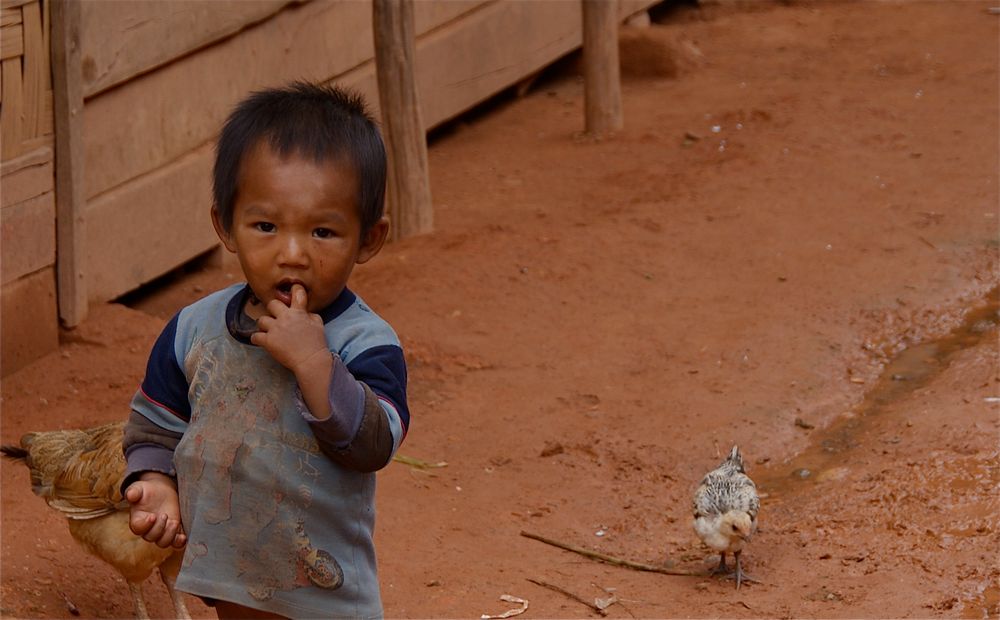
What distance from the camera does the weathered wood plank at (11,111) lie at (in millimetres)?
6285

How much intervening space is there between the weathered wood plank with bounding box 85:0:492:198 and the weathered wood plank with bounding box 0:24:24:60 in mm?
661

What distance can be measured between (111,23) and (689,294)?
12.2 ft

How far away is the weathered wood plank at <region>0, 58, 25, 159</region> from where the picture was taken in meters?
6.29

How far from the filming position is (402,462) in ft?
19.6

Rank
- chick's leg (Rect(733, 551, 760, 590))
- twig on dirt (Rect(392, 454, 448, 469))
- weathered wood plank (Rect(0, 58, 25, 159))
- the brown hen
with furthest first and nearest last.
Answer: weathered wood plank (Rect(0, 58, 25, 159)) → twig on dirt (Rect(392, 454, 448, 469)) → chick's leg (Rect(733, 551, 760, 590)) → the brown hen

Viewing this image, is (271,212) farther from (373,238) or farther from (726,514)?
(726,514)

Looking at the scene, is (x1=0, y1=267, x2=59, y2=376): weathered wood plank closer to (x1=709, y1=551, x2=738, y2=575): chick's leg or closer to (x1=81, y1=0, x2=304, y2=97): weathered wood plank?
(x1=81, y1=0, x2=304, y2=97): weathered wood plank

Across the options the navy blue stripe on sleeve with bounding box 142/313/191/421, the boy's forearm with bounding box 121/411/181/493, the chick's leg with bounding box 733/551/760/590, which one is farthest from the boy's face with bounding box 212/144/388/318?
the chick's leg with bounding box 733/551/760/590

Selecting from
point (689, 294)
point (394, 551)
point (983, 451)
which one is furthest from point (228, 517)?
point (689, 294)

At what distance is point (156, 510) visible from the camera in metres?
2.68

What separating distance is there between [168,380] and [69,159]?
4.32m

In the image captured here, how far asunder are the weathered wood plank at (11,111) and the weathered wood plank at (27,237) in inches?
11.2

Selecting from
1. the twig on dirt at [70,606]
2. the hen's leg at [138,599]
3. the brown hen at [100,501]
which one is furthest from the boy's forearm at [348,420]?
the twig on dirt at [70,606]

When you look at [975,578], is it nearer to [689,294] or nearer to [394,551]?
[394,551]
